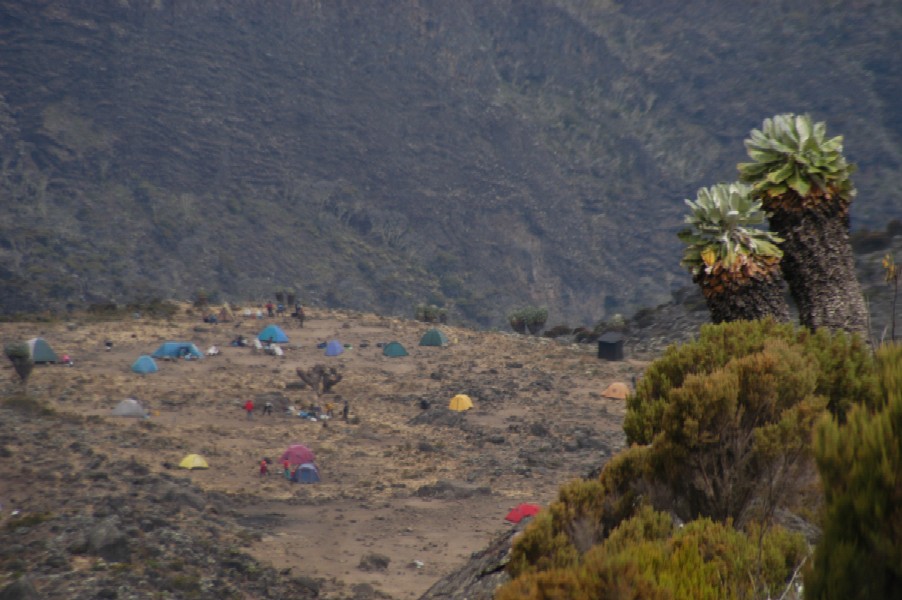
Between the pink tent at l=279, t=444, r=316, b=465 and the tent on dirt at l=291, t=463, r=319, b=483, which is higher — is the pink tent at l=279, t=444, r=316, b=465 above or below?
above

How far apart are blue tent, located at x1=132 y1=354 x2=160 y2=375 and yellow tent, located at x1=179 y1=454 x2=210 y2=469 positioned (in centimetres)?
1152

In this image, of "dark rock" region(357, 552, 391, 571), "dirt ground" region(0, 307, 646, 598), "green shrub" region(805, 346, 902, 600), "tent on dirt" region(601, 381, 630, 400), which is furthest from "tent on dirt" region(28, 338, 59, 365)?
"green shrub" region(805, 346, 902, 600)

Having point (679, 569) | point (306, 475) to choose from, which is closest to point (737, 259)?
point (679, 569)

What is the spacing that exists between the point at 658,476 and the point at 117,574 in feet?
36.3

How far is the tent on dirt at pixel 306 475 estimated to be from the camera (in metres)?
23.1

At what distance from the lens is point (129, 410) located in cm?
2758

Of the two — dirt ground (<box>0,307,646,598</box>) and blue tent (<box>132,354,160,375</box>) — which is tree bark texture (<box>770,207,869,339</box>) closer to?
dirt ground (<box>0,307,646,598</box>)

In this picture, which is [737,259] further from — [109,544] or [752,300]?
[109,544]

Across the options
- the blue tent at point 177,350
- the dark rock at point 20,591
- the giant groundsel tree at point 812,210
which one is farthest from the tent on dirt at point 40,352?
the giant groundsel tree at point 812,210

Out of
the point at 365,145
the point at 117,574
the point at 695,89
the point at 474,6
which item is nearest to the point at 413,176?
the point at 365,145

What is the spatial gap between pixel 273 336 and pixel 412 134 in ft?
227

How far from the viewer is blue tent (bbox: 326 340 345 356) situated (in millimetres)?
39656

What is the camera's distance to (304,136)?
103250mm

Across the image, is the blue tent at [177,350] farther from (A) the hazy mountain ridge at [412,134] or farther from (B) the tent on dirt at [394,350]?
(A) the hazy mountain ridge at [412,134]
